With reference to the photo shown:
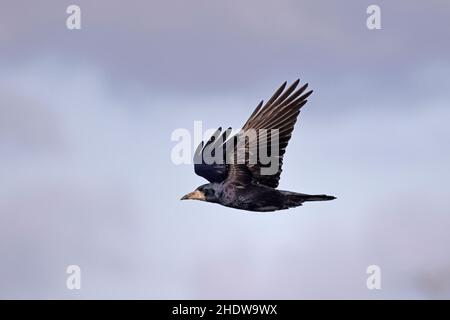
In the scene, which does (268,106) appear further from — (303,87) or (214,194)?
(214,194)

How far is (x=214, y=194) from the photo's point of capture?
19484mm

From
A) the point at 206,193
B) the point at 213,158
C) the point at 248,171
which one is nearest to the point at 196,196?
the point at 206,193

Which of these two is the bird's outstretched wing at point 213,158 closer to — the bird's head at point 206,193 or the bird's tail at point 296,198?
the bird's head at point 206,193

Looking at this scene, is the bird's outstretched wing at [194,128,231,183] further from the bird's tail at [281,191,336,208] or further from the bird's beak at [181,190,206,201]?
the bird's tail at [281,191,336,208]

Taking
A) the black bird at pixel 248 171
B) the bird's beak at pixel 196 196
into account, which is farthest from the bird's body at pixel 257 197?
the bird's beak at pixel 196 196

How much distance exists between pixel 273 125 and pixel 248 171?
186 cm

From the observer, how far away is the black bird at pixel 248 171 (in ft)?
62.3

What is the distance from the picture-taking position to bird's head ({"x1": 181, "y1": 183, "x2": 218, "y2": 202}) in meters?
19.5

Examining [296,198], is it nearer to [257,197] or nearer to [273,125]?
[257,197]

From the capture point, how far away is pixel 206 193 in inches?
774
